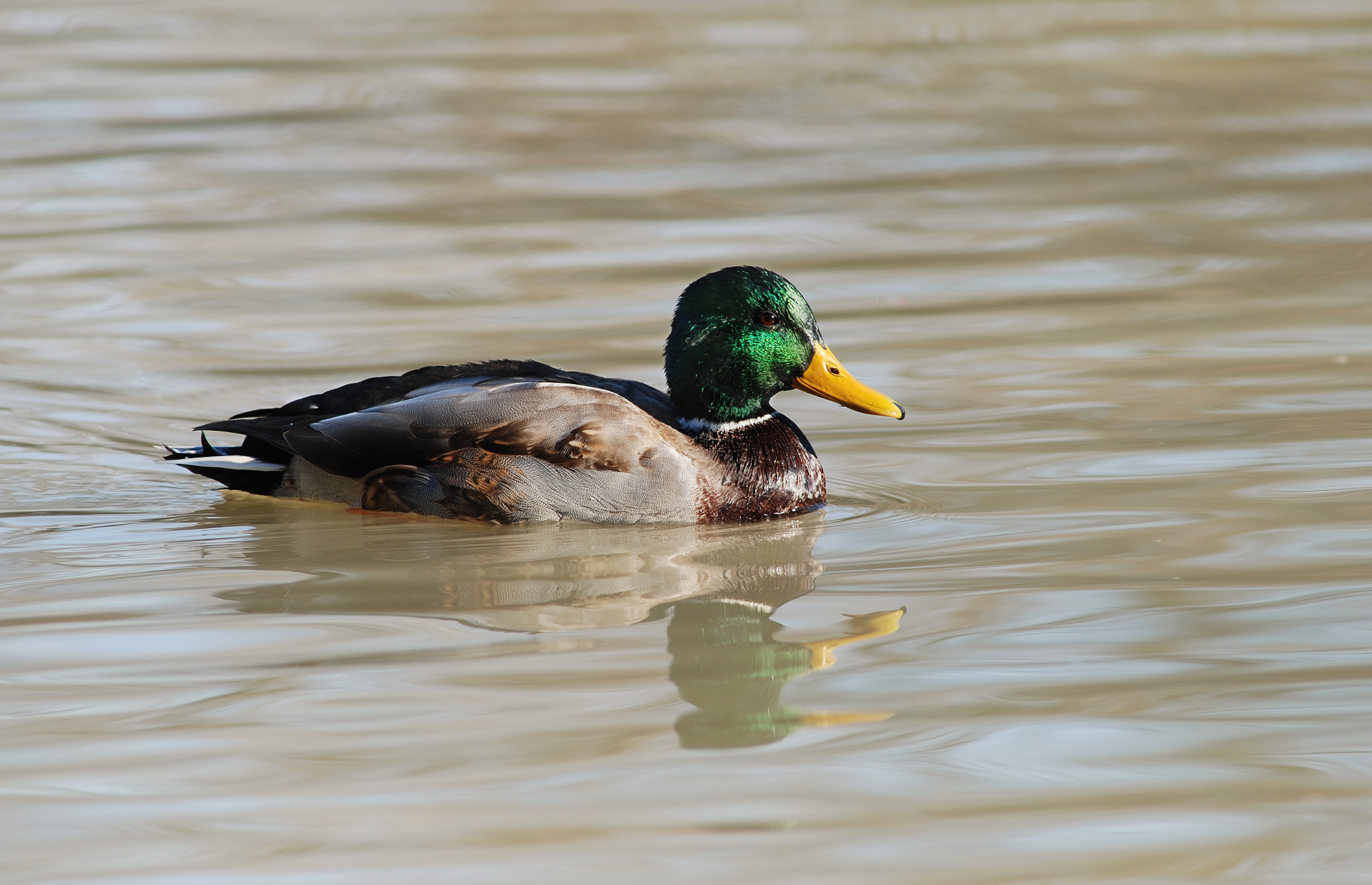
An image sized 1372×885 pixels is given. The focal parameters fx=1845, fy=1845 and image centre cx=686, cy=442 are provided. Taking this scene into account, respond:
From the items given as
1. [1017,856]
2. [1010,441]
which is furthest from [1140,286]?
[1017,856]

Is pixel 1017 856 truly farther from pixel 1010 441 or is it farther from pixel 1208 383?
pixel 1208 383

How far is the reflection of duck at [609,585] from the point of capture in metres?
4.85

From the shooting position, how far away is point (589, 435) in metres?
6.37

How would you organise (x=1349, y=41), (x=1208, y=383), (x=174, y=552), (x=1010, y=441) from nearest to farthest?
(x=174, y=552)
(x=1010, y=441)
(x=1208, y=383)
(x=1349, y=41)

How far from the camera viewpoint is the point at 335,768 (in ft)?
14.0

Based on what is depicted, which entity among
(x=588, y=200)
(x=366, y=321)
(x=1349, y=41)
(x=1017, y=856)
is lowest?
(x=1017, y=856)

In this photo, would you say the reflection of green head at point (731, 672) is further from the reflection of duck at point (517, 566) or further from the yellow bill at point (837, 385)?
the yellow bill at point (837, 385)

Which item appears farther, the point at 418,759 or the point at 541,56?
the point at 541,56

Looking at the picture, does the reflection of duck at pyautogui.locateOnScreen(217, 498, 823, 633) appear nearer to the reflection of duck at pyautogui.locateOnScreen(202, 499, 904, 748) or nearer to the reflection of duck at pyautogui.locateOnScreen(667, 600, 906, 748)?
the reflection of duck at pyautogui.locateOnScreen(202, 499, 904, 748)

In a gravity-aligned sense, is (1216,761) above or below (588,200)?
below

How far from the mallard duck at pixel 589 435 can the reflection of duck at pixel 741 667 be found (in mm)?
914

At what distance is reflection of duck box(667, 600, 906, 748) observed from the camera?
14.8ft

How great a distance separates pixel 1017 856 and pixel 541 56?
14.1 meters

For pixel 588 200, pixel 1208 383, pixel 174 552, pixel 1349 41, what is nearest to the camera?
pixel 174 552
